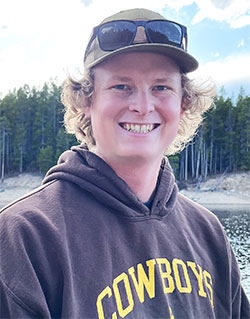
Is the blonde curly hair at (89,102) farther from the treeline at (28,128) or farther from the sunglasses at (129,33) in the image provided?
the treeline at (28,128)

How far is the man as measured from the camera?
1698 millimetres

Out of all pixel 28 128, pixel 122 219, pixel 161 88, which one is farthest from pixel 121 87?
pixel 28 128

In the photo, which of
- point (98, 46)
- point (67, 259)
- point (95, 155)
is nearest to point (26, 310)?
point (67, 259)

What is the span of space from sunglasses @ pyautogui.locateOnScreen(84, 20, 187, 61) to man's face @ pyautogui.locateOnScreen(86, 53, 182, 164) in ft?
0.26

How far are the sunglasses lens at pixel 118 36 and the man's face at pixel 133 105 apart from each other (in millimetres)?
69

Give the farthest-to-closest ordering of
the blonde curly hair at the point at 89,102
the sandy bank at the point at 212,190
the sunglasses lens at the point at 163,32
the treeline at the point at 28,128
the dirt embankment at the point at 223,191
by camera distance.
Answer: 1. the treeline at the point at 28,128
2. the dirt embankment at the point at 223,191
3. the sandy bank at the point at 212,190
4. the blonde curly hair at the point at 89,102
5. the sunglasses lens at the point at 163,32

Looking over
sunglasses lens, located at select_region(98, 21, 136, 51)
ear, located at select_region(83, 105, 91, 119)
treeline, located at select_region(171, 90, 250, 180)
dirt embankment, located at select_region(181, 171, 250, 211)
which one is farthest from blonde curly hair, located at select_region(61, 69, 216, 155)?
treeline, located at select_region(171, 90, 250, 180)

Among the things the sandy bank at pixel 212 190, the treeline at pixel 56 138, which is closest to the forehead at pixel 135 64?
the sandy bank at pixel 212 190

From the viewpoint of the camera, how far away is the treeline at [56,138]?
4616cm

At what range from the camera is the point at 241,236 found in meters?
20.2

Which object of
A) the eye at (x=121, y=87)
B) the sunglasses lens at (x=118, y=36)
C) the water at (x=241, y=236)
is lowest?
the water at (x=241, y=236)

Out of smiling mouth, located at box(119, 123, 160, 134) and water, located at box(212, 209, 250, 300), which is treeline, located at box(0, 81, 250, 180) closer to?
water, located at box(212, 209, 250, 300)

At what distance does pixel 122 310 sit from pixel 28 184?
41968 millimetres

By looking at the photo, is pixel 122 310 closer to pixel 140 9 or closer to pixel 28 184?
pixel 140 9
